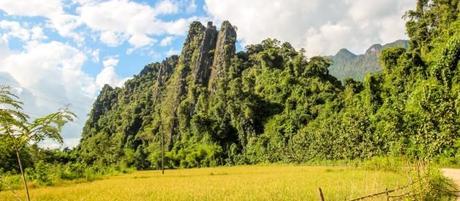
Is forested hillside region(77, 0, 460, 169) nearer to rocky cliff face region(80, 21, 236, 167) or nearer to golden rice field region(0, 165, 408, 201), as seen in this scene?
rocky cliff face region(80, 21, 236, 167)

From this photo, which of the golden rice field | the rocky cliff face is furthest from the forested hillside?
the golden rice field

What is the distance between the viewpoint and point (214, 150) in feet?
251

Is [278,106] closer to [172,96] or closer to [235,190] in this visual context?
[172,96]

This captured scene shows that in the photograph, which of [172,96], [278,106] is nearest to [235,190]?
[278,106]

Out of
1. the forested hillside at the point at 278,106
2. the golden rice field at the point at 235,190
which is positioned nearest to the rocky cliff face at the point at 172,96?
the forested hillside at the point at 278,106

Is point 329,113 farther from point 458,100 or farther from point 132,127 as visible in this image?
point 132,127

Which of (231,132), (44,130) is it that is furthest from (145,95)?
(44,130)

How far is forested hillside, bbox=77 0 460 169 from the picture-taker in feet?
134

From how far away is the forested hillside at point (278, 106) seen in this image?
40.9 metres

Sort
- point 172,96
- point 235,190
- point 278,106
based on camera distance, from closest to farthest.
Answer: point 235,190, point 278,106, point 172,96

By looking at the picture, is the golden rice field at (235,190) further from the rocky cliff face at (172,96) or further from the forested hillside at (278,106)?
the rocky cliff face at (172,96)

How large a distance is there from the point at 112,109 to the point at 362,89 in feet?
296

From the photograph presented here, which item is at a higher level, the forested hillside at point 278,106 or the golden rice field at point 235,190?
the forested hillside at point 278,106

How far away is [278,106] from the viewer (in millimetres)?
77375
